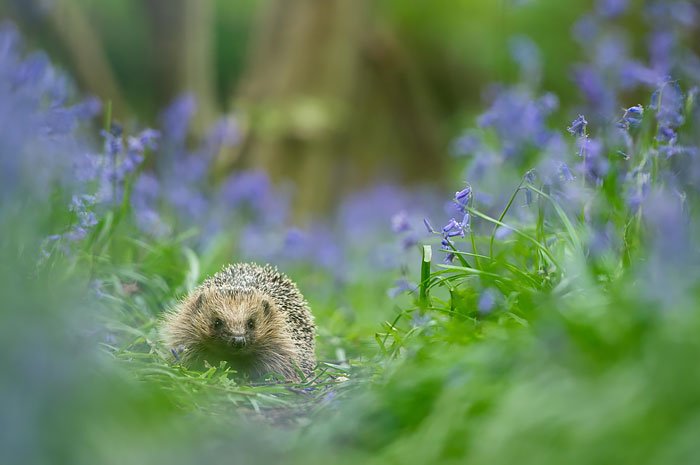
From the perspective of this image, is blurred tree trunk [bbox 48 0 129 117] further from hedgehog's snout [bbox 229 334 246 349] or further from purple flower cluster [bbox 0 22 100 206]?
hedgehog's snout [bbox 229 334 246 349]

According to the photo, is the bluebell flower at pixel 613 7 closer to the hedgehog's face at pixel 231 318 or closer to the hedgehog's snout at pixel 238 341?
the hedgehog's face at pixel 231 318

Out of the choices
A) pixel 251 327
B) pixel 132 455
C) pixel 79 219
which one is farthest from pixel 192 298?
pixel 132 455

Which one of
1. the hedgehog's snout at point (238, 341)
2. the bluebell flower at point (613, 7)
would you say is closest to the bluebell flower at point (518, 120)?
the bluebell flower at point (613, 7)

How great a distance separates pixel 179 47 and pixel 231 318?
6.33 meters

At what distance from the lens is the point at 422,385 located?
3281 mm

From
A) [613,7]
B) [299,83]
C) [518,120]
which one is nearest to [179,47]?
[299,83]

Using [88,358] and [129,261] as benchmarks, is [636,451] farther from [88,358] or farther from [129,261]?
[129,261]

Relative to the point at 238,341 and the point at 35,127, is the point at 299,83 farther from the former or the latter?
the point at 35,127

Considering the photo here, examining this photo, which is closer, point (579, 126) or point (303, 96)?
point (579, 126)

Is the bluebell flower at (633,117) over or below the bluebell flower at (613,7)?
below

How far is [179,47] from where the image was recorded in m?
10.4

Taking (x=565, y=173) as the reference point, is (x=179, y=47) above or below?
above

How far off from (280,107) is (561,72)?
9.66 meters

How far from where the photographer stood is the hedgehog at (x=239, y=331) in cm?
468
